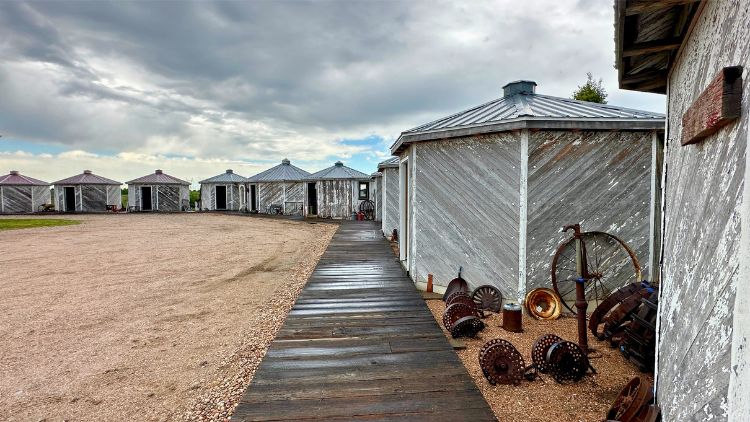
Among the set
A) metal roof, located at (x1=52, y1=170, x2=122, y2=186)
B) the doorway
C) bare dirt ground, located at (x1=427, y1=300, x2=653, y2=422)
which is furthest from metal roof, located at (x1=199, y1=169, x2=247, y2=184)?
bare dirt ground, located at (x1=427, y1=300, x2=653, y2=422)

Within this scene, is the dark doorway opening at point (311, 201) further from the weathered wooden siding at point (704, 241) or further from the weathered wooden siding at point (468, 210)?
the weathered wooden siding at point (704, 241)

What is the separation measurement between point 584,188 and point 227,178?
108 ft

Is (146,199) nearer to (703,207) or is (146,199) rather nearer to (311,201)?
(311,201)

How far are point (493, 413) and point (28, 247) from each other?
1671cm

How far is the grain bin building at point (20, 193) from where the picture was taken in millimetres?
30797

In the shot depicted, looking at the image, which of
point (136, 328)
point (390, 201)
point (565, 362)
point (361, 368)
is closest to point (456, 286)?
point (565, 362)

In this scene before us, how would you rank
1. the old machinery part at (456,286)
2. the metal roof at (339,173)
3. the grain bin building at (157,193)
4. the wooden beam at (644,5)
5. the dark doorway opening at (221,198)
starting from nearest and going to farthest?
the wooden beam at (644,5) → the old machinery part at (456,286) → the metal roof at (339,173) → the grain bin building at (157,193) → the dark doorway opening at (221,198)

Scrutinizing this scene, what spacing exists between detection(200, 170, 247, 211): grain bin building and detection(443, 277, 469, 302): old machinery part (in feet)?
94.3

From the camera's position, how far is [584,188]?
5598mm

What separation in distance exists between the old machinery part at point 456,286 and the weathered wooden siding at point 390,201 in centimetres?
735

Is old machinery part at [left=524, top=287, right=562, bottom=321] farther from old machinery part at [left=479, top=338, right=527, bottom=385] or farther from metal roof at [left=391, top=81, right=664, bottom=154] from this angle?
metal roof at [left=391, top=81, right=664, bottom=154]

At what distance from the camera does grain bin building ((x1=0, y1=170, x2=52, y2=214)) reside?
30797mm

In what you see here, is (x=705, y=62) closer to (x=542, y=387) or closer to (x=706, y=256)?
(x=706, y=256)

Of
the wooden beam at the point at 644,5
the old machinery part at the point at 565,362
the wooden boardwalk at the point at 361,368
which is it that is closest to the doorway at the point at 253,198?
the wooden boardwalk at the point at 361,368
